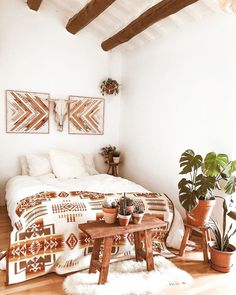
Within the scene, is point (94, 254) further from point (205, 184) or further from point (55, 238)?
point (205, 184)

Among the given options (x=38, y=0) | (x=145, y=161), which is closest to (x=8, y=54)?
(x=38, y=0)

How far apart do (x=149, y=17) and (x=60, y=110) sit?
6.29 ft

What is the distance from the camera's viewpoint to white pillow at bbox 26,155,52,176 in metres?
3.84

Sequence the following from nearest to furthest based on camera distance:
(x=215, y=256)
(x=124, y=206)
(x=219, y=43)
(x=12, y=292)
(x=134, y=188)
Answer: (x=12, y=292) → (x=124, y=206) → (x=215, y=256) → (x=219, y=43) → (x=134, y=188)

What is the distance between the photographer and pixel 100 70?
14.8 ft

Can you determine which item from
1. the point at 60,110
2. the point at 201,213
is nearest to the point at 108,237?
the point at 201,213

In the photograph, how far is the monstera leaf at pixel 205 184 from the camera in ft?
7.75

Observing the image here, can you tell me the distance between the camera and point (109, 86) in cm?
445

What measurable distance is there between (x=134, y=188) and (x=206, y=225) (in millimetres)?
1000

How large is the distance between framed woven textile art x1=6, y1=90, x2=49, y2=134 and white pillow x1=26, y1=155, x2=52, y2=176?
1.45 feet

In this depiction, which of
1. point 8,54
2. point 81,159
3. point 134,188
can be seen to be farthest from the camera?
point 81,159

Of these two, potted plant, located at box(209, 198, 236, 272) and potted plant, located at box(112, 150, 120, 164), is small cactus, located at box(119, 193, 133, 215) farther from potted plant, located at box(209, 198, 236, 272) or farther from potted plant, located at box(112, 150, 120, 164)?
potted plant, located at box(112, 150, 120, 164)

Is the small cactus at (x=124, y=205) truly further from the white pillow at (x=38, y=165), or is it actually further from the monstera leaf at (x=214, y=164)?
the white pillow at (x=38, y=165)

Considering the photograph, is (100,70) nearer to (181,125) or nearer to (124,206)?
(181,125)
